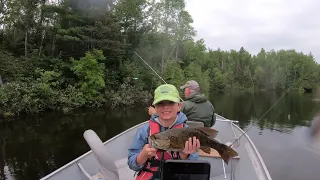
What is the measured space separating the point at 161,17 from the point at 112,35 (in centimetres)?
1238

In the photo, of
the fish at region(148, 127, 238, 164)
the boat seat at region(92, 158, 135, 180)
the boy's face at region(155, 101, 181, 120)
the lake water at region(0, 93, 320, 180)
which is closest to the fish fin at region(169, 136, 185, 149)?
the fish at region(148, 127, 238, 164)

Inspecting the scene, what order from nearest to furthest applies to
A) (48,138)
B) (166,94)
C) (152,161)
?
(166,94) → (152,161) → (48,138)

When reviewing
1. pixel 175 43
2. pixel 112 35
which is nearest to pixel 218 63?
pixel 175 43

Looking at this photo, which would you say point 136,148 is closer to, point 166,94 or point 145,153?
point 145,153

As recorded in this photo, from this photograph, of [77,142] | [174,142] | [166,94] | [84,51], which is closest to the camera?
[174,142]

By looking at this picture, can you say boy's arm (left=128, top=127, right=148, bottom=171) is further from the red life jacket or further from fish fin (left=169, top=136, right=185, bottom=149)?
fish fin (left=169, top=136, right=185, bottom=149)

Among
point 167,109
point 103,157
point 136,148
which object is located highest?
point 167,109

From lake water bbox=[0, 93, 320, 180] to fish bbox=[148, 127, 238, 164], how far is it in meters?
4.50

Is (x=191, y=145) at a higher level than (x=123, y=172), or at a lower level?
higher

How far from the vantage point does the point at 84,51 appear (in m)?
24.8

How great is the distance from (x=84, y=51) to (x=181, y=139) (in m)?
23.8

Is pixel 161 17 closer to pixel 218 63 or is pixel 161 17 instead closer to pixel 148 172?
pixel 148 172

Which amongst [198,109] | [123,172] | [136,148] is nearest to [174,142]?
[136,148]

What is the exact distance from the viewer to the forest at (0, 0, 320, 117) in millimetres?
19547
